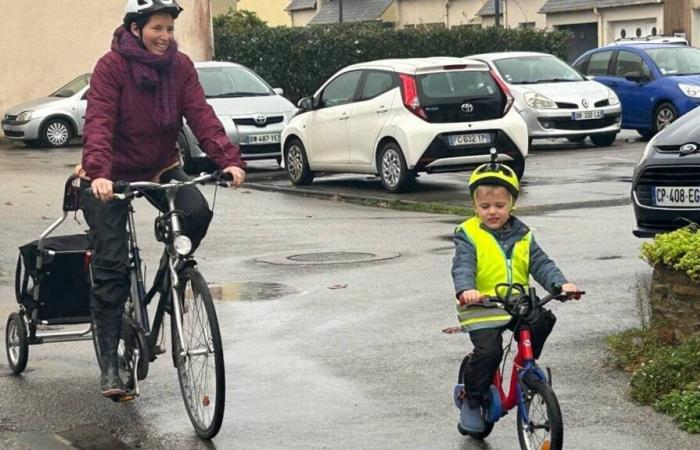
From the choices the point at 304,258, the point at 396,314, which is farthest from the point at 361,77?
the point at 396,314

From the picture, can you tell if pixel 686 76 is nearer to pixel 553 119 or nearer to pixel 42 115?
pixel 553 119

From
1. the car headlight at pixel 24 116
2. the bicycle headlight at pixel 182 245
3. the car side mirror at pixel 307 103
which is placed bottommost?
the car headlight at pixel 24 116

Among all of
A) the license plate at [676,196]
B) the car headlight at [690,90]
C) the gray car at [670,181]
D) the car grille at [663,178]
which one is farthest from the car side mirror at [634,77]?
the license plate at [676,196]

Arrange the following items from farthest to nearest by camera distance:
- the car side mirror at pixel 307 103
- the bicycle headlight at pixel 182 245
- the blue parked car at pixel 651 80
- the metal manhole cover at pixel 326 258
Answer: the blue parked car at pixel 651 80 → the car side mirror at pixel 307 103 → the metal manhole cover at pixel 326 258 → the bicycle headlight at pixel 182 245

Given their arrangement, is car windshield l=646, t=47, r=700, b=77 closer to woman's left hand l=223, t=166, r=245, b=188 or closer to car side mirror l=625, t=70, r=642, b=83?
car side mirror l=625, t=70, r=642, b=83

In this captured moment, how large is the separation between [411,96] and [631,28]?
41.1 meters

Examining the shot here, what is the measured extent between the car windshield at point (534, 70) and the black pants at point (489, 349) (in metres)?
19.3

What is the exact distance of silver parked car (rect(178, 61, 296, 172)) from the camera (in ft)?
74.7

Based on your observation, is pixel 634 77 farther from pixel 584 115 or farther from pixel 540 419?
pixel 540 419

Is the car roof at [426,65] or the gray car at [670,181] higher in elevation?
the car roof at [426,65]

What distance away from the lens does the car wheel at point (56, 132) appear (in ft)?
101

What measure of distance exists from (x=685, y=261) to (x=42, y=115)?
24322 millimetres

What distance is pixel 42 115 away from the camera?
100ft

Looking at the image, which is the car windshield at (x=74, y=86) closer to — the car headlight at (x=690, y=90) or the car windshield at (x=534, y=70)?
the car windshield at (x=534, y=70)
